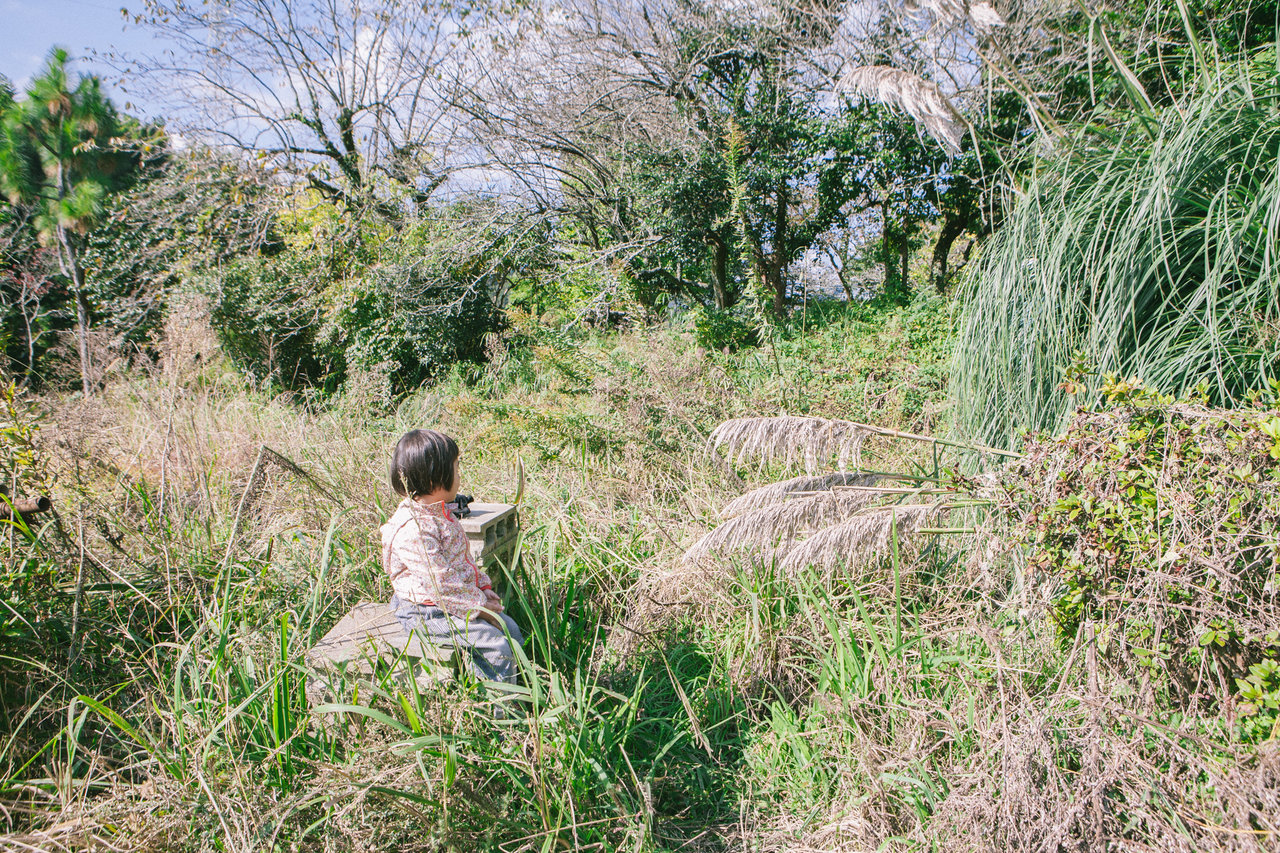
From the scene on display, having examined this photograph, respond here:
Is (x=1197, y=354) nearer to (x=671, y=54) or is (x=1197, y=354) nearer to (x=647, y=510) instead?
(x=647, y=510)

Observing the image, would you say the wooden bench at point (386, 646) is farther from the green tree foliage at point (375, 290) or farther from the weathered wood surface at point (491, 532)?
the green tree foliage at point (375, 290)

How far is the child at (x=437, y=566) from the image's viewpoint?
2326mm

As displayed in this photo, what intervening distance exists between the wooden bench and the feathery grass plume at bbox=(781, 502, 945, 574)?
1.18 m

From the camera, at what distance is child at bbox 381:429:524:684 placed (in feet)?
7.63

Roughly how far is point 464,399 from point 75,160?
11.1 metres

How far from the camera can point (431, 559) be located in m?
2.35

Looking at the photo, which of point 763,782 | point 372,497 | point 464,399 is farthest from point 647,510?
point 464,399

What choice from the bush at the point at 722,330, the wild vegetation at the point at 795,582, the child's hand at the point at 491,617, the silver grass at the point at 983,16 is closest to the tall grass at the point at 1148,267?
the wild vegetation at the point at 795,582

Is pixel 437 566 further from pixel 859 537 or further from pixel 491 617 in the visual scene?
pixel 859 537

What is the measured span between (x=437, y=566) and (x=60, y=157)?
1267 cm

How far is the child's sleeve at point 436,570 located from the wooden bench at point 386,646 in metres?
0.15

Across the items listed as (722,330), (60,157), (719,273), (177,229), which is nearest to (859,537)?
(722,330)

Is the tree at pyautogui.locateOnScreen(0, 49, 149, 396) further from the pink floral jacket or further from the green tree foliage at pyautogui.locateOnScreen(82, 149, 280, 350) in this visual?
the pink floral jacket

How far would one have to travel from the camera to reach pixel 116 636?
2.69 metres
